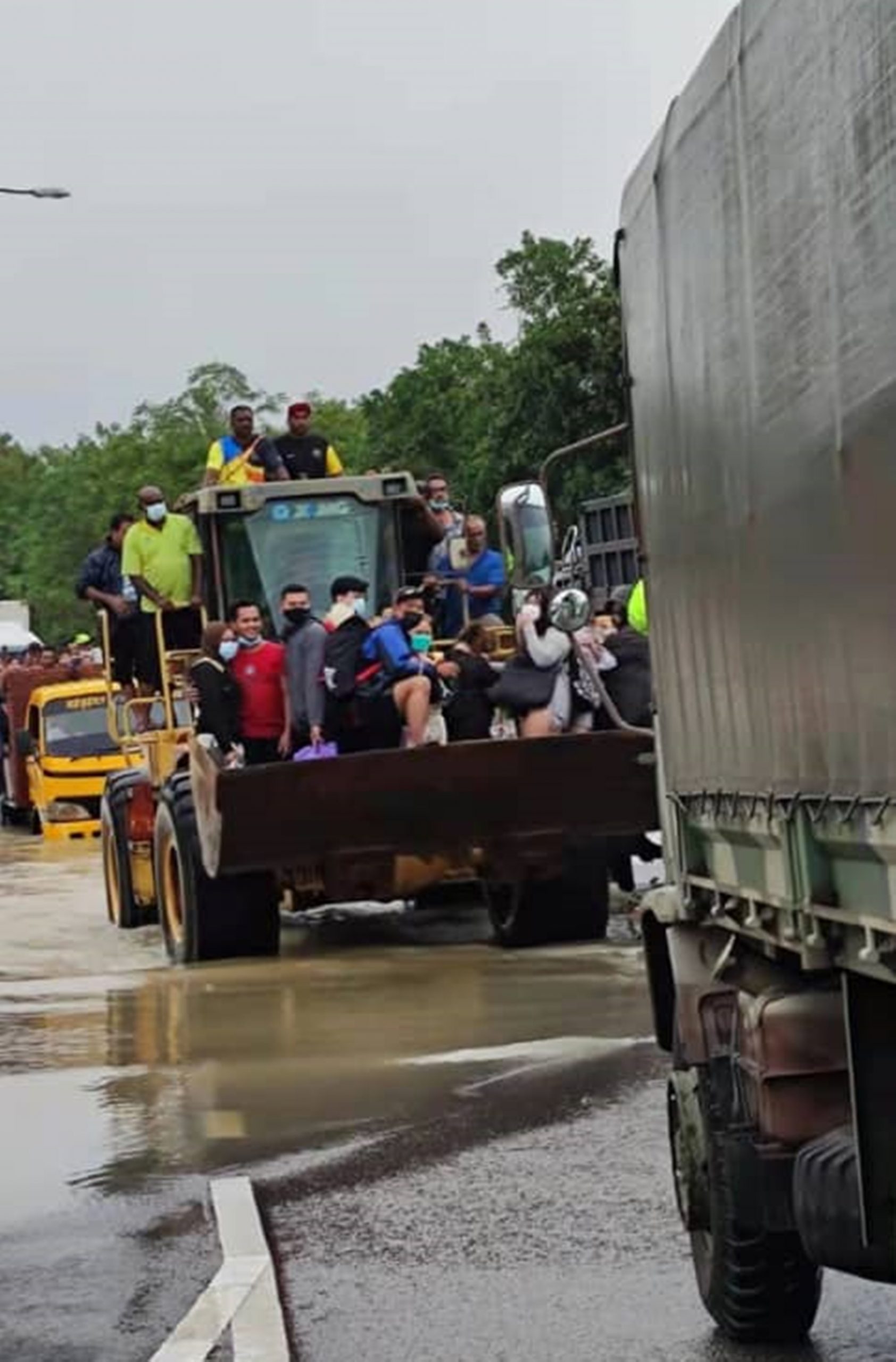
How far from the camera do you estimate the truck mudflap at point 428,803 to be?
17.9m

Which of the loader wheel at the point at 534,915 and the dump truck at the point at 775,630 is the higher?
the dump truck at the point at 775,630

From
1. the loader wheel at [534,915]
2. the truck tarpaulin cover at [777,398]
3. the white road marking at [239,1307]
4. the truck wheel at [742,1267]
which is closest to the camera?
the truck tarpaulin cover at [777,398]

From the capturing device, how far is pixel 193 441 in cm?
9000

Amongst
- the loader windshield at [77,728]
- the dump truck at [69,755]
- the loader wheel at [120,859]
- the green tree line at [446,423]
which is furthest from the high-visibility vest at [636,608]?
the loader windshield at [77,728]

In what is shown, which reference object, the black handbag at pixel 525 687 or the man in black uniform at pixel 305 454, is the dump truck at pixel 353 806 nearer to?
the man in black uniform at pixel 305 454

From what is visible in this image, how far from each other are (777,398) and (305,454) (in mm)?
14962

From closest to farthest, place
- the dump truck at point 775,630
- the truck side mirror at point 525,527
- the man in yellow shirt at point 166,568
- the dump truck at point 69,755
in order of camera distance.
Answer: the dump truck at point 775,630, the truck side mirror at point 525,527, the man in yellow shirt at point 166,568, the dump truck at point 69,755

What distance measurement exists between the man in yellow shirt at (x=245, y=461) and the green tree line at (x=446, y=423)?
6.59ft

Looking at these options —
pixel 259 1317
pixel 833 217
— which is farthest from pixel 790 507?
pixel 259 1317

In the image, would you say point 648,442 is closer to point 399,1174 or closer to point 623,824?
point 399,1174

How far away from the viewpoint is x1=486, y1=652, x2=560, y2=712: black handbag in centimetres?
1909

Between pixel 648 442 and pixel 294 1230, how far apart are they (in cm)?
288

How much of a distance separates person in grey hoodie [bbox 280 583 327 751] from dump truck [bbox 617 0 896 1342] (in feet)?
33.0

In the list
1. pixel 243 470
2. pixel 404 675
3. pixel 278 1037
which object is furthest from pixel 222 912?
pixel 278 1037
